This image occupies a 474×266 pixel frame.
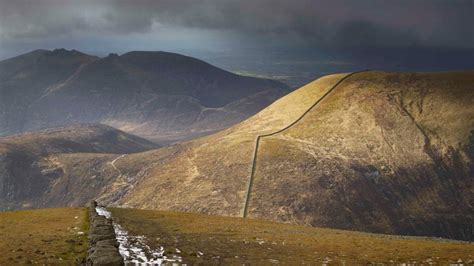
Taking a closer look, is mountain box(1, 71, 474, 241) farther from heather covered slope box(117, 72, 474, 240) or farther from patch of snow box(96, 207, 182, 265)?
patch of snow box(96, 207, 182, 265)

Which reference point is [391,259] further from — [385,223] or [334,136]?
[334,136]

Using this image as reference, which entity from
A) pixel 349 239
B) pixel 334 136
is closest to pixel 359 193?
pixel 334 136

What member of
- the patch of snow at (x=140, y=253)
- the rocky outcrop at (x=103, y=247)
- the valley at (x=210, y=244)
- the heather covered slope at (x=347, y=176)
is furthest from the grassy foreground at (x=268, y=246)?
the heather covered slope at (x=347, y=176)

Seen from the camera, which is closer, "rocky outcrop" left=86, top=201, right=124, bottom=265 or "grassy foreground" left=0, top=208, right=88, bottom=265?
"rocky outcrop" left=86, top=201, right=124, bottom=265

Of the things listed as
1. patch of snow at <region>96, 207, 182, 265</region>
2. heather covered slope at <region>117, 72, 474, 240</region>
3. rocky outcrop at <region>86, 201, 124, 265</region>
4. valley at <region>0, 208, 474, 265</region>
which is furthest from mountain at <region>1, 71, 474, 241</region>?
rocky outcrop at <region>86, 201, 124, 265</region>

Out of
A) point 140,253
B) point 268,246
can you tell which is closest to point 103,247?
point 140,253
